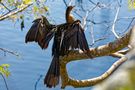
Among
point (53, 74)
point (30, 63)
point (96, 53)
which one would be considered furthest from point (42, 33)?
point (30, 63)


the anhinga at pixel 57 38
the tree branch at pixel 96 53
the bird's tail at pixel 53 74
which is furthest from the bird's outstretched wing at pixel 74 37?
the tree branch at pixel 96 53

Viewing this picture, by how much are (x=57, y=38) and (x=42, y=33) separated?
0.12 meters

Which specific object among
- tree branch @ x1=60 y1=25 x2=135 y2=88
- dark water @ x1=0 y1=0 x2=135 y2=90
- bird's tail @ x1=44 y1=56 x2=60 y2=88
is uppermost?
tree branch @ x1=60 y1=25 x2=135 y2=88

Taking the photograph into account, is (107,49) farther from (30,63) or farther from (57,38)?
(30,63)

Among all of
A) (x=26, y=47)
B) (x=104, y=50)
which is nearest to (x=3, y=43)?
(x=26, y=47)

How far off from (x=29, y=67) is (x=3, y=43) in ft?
9.41

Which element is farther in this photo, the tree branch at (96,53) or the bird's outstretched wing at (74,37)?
the bird's outstretched wing at (74,37)

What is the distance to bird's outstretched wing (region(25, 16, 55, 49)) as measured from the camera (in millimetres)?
2600

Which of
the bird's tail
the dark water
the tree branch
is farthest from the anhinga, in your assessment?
the dark water

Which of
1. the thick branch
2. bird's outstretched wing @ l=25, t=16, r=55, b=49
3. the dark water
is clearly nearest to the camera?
the thick branch

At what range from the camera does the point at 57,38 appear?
8.63ft

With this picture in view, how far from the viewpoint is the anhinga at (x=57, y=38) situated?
236cm

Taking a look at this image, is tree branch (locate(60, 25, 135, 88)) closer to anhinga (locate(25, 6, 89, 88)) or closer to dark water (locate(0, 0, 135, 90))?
anhinga (locate(25, 6, 89, 88))

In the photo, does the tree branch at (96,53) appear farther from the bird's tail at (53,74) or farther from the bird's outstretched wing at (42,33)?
the bird's outstretched wing at (42,33)
